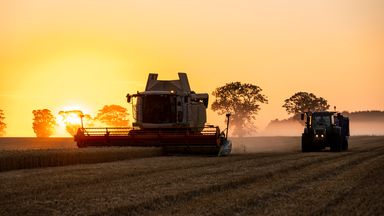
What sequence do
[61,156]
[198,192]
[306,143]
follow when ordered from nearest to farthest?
[198,192]
[61,156]
[306,143]

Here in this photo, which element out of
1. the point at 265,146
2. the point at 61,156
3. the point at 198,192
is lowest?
the point at 198,192

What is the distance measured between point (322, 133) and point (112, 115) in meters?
65.4

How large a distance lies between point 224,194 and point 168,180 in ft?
10.00

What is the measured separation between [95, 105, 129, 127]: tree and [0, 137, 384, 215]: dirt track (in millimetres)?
79059

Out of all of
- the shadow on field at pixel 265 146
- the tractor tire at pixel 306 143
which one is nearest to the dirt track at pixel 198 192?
the tractor tire at pixel 306 143

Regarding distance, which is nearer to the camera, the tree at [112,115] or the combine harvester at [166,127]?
the combine harvester at [166,127]

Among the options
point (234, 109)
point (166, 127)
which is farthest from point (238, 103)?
point (166, 127)

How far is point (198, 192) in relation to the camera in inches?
523

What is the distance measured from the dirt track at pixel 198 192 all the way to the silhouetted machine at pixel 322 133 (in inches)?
663

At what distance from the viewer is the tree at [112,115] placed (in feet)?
321

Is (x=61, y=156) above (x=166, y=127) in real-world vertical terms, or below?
below

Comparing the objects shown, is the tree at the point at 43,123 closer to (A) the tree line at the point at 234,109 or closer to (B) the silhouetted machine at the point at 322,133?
(A) the tree line at the point at 234,109

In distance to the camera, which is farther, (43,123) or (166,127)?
(43,123)

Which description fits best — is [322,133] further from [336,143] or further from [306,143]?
[306,143]
